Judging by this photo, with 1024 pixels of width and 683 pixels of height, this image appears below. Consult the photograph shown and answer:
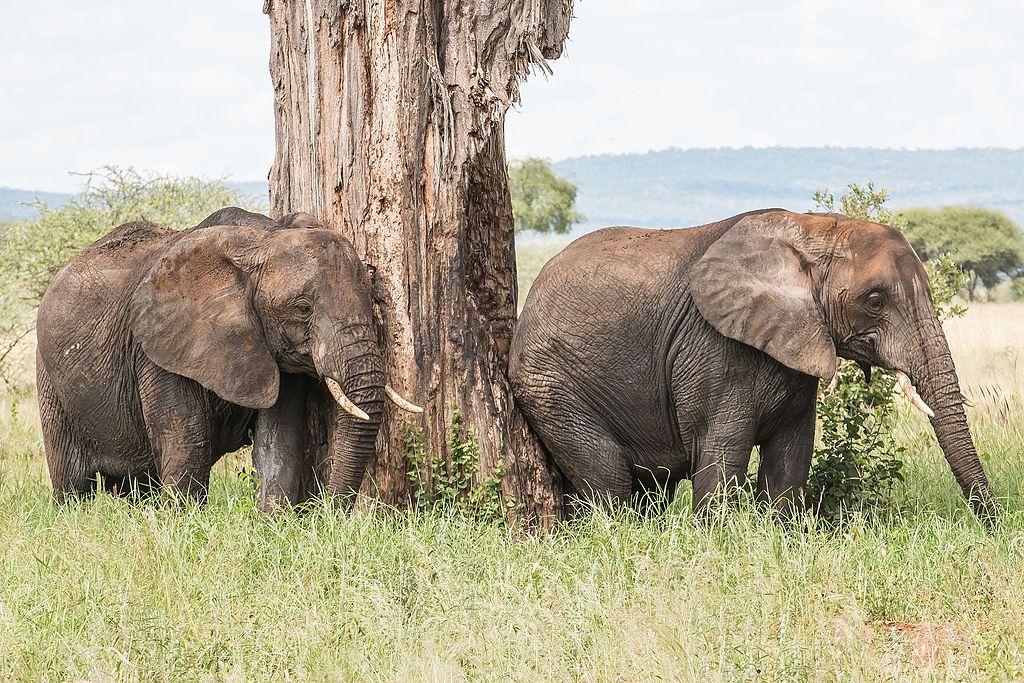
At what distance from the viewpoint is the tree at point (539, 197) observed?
51.6m

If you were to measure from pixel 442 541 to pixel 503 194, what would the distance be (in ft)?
6.85

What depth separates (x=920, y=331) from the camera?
604 centimetres

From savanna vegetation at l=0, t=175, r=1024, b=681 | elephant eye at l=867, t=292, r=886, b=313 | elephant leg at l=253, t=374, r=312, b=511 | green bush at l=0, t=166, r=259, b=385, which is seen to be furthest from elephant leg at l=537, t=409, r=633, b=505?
green bush at l=0, t=166, r=259, b=385

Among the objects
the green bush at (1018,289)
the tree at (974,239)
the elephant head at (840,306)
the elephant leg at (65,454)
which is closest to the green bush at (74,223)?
the elephant leg at (65,454)

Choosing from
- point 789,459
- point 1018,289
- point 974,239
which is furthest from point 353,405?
point 974,239

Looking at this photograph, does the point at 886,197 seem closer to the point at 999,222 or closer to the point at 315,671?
the point at 315,671

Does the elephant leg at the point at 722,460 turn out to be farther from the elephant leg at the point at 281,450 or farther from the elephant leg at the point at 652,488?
the elephant leg at the point at 281,450

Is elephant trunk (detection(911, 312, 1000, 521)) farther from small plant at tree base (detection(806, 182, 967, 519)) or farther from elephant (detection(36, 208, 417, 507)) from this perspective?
elephant (detection(36, 208, 417, 507))

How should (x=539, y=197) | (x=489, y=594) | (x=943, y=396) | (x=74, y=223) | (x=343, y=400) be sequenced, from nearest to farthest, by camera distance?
(x=489, y=594), (x=343, y=400), (x=943, y=396), (x=74, y=223), (x=539, y=197)

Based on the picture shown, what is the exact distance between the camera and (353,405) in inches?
234

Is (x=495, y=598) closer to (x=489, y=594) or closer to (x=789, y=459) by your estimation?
(x=489, y=594)

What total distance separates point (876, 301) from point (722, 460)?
3.41ft

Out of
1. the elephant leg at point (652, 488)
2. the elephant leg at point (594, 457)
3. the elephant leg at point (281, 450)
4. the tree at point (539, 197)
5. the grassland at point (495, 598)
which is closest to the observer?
the grassland at point (495, 598)

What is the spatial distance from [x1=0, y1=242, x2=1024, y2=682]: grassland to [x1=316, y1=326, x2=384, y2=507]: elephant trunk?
253 mm
